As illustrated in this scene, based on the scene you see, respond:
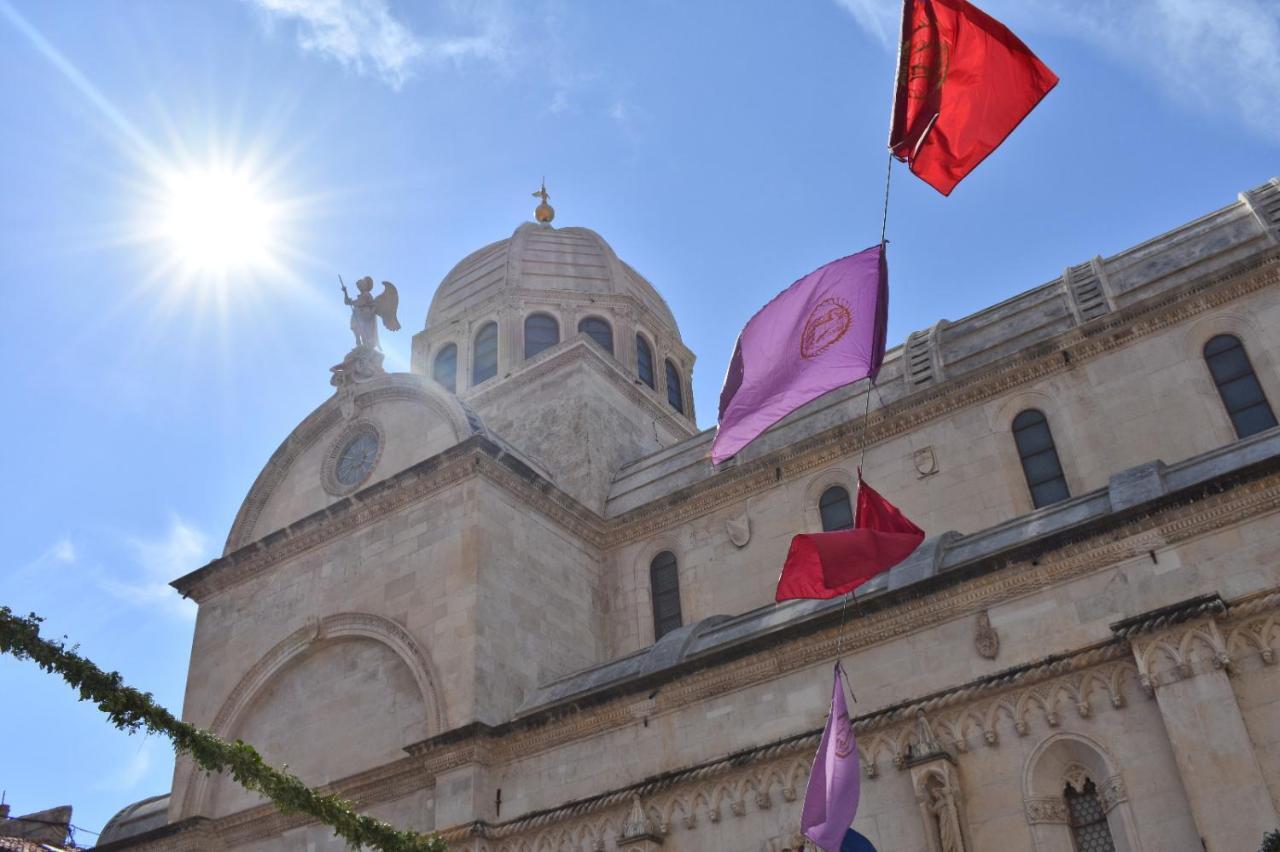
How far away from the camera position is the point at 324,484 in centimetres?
2456

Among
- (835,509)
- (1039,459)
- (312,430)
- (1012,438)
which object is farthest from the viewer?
(312,430)

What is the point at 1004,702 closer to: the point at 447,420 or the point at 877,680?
the point at 877,680

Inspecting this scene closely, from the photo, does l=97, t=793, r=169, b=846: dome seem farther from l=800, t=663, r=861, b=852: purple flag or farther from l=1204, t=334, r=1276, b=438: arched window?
l=1204, t=334, r=1276, b=438: arched window

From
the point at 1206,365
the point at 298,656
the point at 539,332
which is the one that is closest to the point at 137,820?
the point at 298,656

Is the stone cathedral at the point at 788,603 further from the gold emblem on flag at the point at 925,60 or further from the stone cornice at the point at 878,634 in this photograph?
the gold emblem on flag at the point at 925,60

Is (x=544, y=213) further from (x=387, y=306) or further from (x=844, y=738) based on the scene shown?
(x=844, y=738)

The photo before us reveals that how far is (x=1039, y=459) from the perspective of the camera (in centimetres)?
2042

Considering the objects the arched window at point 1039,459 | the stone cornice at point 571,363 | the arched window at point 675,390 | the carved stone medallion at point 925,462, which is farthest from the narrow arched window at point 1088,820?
the arched window at point 675,390

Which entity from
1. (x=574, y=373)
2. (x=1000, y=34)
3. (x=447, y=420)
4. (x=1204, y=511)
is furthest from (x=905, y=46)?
(x=574, y=373)

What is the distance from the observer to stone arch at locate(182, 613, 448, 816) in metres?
20.7

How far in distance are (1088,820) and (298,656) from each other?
14220 millimetres

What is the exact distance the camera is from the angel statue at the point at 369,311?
26500 mm

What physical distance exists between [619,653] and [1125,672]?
10.6 metres

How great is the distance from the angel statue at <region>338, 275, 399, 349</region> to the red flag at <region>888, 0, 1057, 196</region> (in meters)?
16.0
